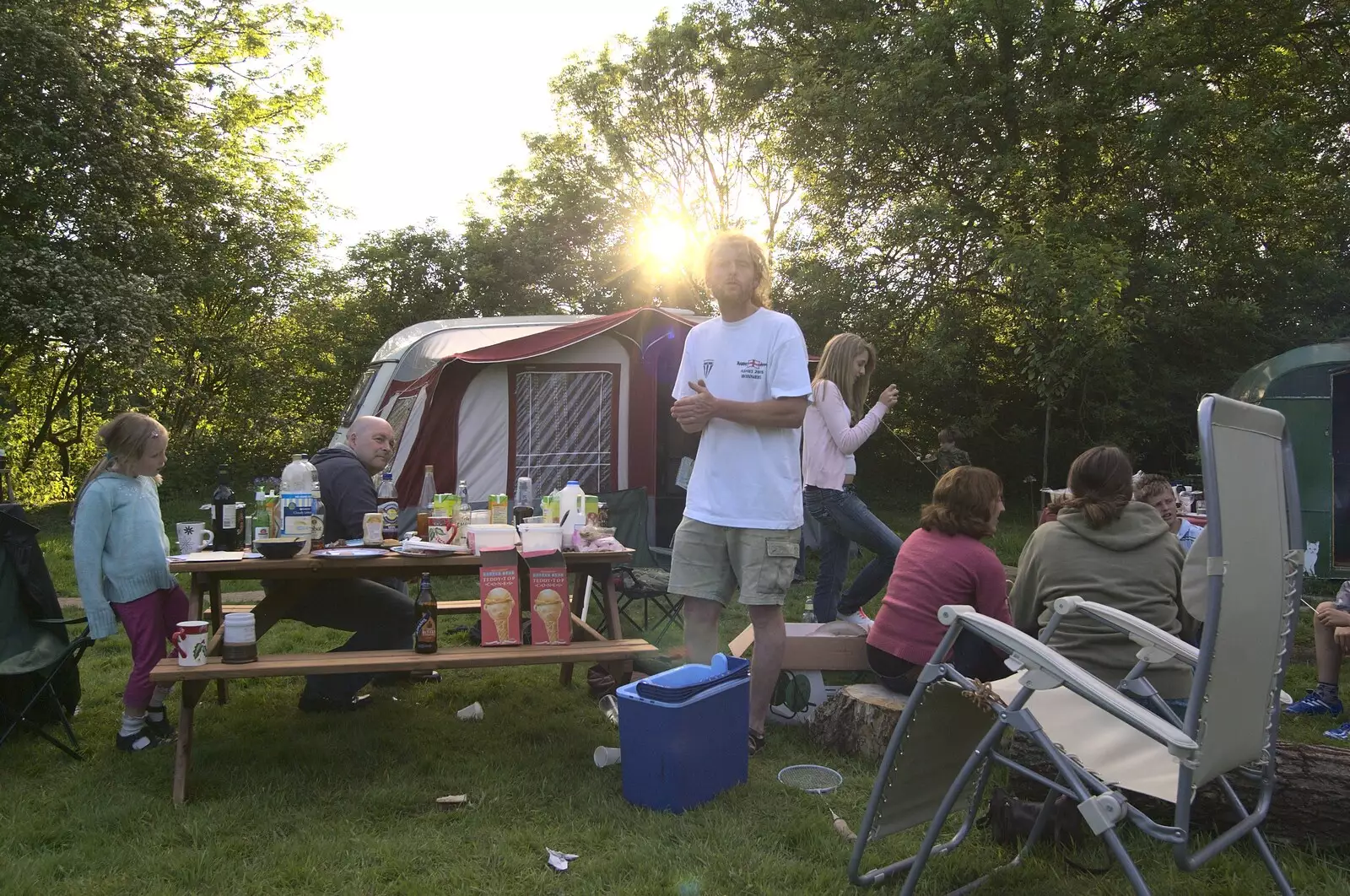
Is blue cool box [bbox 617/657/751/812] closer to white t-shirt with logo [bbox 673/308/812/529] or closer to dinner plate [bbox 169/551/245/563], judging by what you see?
white t-shirt with logo [bbox 673/308/812/529]

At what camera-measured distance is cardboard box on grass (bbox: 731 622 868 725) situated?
154 inches

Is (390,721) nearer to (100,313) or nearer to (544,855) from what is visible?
(544,855)

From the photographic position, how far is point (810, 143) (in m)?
12.2

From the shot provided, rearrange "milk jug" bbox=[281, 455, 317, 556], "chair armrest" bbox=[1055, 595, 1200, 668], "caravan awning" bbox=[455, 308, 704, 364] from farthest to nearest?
1. "caravan awning" bbox=[455, 308, 704, 364]
2. "milk jug" bbox=[281, 455, 317, 556]
3. "chair armrest" bbox=[1055, 595, 1200, 668]

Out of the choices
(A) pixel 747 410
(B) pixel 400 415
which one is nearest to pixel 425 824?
(A) pixel 747 410

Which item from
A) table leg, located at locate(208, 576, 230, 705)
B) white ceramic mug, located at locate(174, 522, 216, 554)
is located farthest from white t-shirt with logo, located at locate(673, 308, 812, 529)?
table leg, located at locate(208, 576, 230, 705)

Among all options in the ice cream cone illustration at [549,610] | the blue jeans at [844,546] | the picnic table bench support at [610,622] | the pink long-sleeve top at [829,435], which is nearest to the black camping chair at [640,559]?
the blue jeans at [844,546]

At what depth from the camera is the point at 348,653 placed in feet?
11.6

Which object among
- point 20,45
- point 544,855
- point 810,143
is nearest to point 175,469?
point 20,45

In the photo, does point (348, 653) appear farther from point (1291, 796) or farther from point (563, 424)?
point (563, 424)

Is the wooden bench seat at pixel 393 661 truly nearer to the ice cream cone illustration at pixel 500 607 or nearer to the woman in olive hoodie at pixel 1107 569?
the ice cream cone illustration at pixel 500 607

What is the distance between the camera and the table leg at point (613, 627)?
3650mm

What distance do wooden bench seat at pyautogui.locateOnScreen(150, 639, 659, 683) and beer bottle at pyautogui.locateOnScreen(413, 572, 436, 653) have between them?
0.03 meters

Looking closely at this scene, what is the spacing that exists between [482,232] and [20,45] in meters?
8.88
